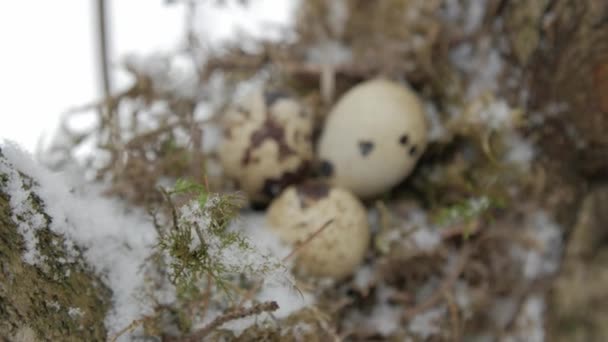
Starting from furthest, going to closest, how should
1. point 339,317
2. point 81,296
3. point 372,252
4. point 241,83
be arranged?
point 241,83
point 372,252
point 339,317
point 81,296

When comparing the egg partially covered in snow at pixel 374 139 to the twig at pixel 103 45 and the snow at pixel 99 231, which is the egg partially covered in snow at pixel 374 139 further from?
the twig at pixel 103 45

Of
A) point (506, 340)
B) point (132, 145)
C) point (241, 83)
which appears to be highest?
point (241, 83)

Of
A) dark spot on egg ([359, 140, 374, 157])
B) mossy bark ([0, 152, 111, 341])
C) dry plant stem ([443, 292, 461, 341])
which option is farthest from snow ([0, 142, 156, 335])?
dry plant stem ([443, 292, 461, 341])

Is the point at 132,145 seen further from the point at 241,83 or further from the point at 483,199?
the point at 483,199

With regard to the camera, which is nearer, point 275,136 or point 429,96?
point 275,136

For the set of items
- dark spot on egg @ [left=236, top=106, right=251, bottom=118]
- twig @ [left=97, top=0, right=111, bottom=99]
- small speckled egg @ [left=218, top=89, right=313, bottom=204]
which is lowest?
small speckled egg @ [left=218, top=89, right=313, bottom=204]

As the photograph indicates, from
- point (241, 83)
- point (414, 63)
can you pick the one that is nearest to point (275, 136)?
point (241, 83)

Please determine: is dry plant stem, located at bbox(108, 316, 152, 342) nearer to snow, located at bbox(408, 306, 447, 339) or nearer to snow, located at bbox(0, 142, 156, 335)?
snow, located at bbox(0, 142, 156, 335)
